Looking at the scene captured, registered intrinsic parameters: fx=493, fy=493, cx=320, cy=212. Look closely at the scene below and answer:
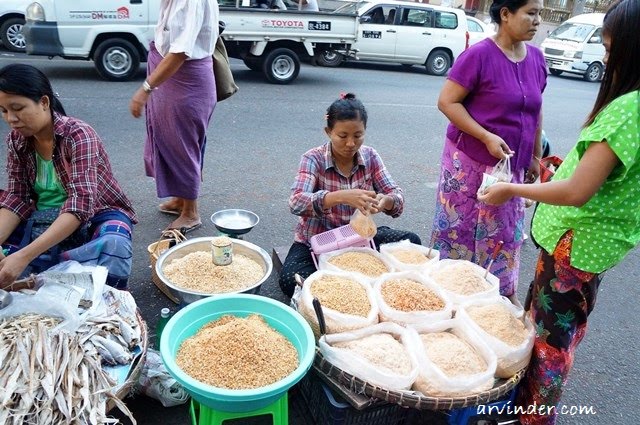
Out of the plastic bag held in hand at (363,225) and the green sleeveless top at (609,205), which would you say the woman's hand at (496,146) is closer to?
the green sleeveless top at (609,205)

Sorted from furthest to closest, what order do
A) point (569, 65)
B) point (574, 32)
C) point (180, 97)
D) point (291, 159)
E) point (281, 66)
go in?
point (574, 32), point (569, 65), point (281, 66), point (291, 159), point (180, 97)

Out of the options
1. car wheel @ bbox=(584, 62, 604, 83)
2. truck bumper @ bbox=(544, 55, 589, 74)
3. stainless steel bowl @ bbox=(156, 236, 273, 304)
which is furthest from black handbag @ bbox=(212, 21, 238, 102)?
car wheel @ bbox=(584, 62, 604, 83)

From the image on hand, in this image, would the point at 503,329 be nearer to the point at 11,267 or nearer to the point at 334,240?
the point at 334,240

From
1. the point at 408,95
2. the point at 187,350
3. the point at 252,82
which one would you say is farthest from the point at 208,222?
the point at 408,95

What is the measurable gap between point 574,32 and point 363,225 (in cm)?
1463

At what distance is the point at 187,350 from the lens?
183 cm

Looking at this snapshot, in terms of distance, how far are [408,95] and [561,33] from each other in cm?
830

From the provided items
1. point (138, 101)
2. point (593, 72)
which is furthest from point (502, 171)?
point (593, 72)

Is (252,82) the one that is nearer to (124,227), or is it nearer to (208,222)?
(208,222)

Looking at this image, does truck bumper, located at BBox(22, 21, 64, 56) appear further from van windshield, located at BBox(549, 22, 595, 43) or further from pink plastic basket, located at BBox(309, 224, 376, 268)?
van windshield, located at BBox(549, 22, 595, 43)

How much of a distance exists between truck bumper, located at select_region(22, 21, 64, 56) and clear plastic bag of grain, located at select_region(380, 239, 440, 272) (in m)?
6.34

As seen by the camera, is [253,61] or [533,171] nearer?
[533,171]

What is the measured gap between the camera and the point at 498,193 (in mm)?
1932

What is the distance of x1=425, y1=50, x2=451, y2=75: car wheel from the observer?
37.1 ft
